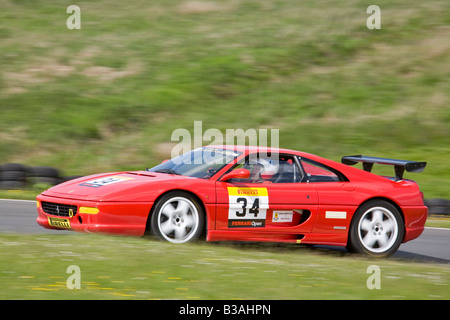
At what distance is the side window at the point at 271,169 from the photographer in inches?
329

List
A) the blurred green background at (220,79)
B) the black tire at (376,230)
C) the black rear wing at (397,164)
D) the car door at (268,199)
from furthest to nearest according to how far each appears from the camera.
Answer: the blurred green background at (220,79)
the black rear wing at (397,164)
the black tire at (376,230)
the car door at (268,199)

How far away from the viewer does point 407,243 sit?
10.1 m

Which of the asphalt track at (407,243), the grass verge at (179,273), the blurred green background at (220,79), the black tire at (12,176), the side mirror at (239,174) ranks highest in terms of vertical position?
the blurred green background at (220,79)

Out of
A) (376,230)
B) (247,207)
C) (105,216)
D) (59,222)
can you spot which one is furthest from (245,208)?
(59,222)

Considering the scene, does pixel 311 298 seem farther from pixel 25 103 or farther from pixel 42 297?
pixel 25 103

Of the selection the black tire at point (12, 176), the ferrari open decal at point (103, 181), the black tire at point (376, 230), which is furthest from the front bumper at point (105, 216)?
the black tire at point (12, 176)

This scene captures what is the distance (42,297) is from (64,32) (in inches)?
872

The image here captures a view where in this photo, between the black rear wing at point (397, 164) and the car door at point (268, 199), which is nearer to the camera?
the car door at point (268, 199)

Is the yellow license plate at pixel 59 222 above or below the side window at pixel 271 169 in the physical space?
below

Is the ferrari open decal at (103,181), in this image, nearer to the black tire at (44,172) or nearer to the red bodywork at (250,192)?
the red bodywork at (250,192)

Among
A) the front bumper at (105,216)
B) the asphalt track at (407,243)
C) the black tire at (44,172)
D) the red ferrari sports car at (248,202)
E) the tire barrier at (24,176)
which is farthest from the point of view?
the black tire at (44,172)

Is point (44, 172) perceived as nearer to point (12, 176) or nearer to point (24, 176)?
point (24, 176)

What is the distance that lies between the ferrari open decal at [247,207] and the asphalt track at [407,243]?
152 centimetres

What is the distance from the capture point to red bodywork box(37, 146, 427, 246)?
749 cm
